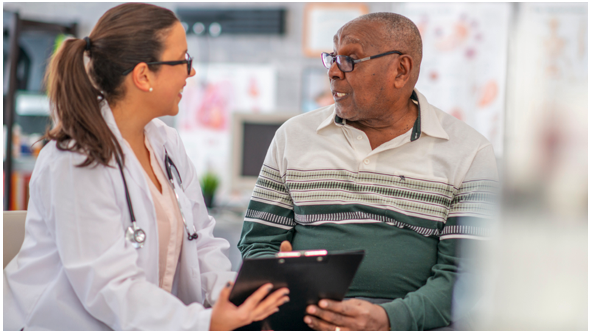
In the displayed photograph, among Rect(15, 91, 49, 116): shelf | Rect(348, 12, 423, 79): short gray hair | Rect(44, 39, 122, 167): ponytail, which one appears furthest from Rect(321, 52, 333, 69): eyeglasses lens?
Rect(15, 91, 49, 116): shelf

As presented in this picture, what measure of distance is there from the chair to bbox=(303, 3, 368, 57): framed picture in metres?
2.71

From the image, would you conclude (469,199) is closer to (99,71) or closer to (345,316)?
(345,316)

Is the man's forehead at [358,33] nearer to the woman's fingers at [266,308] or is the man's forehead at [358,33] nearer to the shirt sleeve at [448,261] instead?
the shirt sleeve at [448,261]

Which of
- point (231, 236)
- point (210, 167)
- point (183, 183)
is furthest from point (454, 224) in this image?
point (210, 167)

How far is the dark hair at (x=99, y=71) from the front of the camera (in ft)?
3.24

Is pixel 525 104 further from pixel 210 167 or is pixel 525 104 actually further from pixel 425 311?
pixel 210 167

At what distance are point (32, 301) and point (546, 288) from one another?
1003 millimetres

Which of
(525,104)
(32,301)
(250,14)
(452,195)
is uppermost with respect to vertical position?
(250,14)

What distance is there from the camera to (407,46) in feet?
4.64

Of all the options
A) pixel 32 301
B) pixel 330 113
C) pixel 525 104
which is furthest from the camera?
pixel 330 113

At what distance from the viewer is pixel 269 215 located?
145 centimetres

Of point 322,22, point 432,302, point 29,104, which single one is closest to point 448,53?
point 322,22

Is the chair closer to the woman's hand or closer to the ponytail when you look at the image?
the ponytail

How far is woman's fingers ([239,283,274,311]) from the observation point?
92cm
